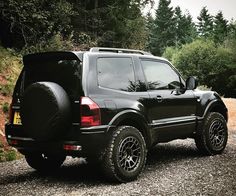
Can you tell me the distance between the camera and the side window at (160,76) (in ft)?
22.1

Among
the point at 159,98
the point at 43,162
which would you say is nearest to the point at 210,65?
the point at 159,98

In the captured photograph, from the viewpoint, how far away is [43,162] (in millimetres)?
6867

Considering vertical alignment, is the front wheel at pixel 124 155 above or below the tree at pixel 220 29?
below

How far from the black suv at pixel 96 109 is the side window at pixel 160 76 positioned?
0.06 feet

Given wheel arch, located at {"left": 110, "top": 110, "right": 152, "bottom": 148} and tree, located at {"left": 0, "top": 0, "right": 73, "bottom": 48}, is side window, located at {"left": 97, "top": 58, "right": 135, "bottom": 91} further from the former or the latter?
tree, located at {"left": 0, "top": 0, "right": 73, "bottom": 48}

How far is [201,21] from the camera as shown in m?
91.1

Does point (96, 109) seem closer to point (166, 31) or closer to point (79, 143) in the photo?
point (79, 143)

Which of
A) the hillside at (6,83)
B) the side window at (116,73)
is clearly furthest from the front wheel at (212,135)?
the hillside at (6,83)

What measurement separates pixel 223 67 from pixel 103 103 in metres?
46.8

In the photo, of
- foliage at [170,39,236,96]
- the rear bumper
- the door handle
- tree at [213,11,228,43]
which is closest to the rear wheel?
the rear bumper

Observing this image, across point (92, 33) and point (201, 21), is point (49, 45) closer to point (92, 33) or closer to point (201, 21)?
point (92, 33)

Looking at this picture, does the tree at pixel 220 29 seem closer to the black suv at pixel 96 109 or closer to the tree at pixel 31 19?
the tree at pixel 31 19

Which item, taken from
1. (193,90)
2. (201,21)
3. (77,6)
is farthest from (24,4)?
(201,21)

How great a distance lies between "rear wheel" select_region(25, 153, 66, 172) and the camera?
6.77 m
